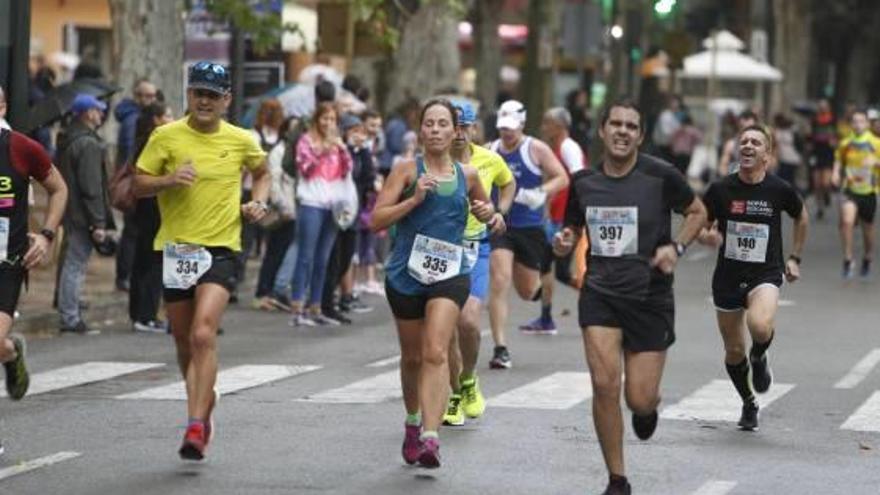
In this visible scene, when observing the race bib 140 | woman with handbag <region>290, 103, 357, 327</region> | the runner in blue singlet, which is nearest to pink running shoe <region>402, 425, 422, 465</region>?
the race bib 140

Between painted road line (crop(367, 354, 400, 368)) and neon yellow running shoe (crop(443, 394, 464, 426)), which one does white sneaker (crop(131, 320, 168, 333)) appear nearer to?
painted road line (crop(367, 354, 400, 368))

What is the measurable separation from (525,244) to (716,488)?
634cm

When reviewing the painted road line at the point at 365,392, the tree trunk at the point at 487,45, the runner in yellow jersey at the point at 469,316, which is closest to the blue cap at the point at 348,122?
the painted road line at the point at 365,392

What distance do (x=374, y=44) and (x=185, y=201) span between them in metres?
17.8

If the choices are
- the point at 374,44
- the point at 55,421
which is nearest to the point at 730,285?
the point at 55,421

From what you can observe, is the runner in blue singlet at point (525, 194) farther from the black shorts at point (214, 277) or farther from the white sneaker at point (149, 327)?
the black shorts at point (214, 277)

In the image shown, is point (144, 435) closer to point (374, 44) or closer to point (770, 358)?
point (770, 358)

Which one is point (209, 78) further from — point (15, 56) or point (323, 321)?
point (323, 321)

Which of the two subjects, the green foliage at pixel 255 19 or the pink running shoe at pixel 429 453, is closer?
the pink running shoe at pixel 429 453

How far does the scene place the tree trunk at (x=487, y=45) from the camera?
5031 centimetres

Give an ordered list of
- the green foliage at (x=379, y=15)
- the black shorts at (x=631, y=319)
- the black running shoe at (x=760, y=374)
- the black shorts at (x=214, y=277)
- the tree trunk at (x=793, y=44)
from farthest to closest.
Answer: the tree trunk at (x=793, y=44)
the green foliage at (x=379, y=15)
the black running shoe at (x=760, y=374)
the black shorts at (x=214, y=277)
the black shorts at (x=631, y=319)

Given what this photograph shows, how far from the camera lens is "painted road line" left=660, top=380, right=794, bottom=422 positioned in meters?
13.9

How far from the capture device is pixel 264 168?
12352 millimetres

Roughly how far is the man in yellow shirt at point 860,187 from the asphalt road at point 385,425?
7.16 metres
